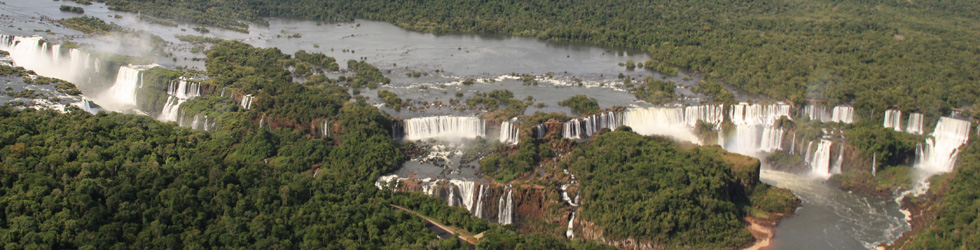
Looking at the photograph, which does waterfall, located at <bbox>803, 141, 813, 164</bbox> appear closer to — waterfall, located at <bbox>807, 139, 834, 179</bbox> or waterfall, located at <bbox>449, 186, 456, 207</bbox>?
waterfall, located at <bbox>807, 139, 834, 179</bbox>

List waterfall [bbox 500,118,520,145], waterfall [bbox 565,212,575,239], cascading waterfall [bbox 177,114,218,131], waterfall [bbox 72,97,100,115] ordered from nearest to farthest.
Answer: waterfall [bbox 565,212,575,239] < waterfall [bbox 500,118,520,145] < waterfall [bbox 72,97,100,115] < cascading waterfall [bbox 177,114,218,131]

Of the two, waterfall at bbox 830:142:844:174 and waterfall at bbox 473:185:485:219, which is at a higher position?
waterfall at bbox 830:142:844:174

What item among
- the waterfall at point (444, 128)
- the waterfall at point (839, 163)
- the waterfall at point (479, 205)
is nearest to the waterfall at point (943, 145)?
the waterfall at point (839, 163)

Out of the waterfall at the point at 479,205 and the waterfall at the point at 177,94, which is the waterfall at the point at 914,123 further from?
the waterfall at the point at 177,94

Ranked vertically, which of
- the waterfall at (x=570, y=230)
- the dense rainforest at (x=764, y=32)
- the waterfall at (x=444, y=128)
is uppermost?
the dense rainforest at (x=764, y=32)

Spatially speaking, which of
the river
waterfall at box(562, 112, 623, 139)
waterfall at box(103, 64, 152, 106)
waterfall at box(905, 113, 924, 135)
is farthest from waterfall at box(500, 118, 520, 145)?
waterfall at box(103, 64, 152, 106)

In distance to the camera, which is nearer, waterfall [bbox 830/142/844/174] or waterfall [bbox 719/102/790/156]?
waterfall [bbox 830/142/844/174]

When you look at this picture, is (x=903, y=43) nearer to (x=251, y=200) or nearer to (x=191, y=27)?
(x=251, y=200)
